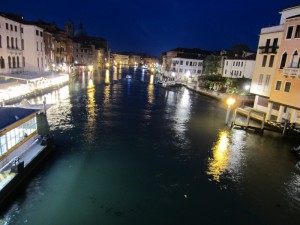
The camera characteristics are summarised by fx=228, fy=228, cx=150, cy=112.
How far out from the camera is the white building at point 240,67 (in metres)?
56.5

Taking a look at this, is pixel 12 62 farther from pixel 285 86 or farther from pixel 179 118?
pixel 285 86

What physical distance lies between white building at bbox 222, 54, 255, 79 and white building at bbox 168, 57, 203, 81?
72.1ft

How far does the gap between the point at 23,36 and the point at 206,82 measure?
153 ft

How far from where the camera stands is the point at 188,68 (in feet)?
290

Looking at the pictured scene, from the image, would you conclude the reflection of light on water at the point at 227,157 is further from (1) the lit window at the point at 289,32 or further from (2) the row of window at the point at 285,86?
(1) the lit window at the point at 289,32

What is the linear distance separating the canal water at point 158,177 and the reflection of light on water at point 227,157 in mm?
90

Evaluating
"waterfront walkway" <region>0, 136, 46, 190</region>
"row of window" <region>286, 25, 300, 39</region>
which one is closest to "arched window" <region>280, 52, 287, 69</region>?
"row of window" <region>286, 25, 300, 39</region>

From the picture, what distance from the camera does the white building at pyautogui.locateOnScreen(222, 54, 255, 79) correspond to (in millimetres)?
56450

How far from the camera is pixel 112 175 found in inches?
683

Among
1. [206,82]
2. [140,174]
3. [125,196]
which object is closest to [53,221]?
[125,196]

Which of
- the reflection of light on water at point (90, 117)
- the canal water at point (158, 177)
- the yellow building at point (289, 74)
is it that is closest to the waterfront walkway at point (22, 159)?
the canal water at point (158, 177)

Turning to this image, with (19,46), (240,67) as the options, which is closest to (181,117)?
(240,67)

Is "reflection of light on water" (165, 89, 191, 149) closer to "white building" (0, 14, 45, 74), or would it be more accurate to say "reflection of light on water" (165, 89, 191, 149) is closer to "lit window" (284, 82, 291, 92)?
"lit window" (284, 82, 291, 92)

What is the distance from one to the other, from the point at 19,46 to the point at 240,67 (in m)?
52.0
